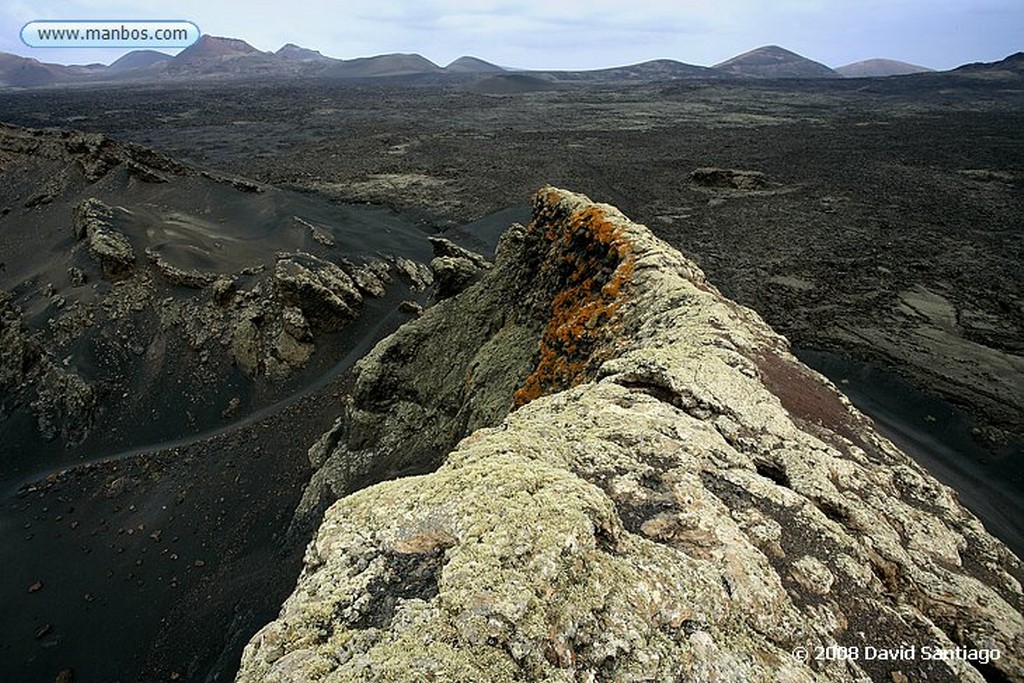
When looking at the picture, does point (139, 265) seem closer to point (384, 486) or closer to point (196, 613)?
point (196, 613)

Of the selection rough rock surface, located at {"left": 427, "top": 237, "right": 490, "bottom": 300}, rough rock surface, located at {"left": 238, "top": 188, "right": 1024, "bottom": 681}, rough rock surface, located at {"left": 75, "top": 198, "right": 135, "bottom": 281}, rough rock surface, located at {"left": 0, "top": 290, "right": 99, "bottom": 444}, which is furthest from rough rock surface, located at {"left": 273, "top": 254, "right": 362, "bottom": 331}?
rough rock surface, located at {"left": 238, "top": 188, "right": 1024, "bottom": 681}

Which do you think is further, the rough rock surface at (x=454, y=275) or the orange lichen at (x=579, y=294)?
the rough rock surface at (x=454, y=275)

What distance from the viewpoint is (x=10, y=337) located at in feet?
55.7

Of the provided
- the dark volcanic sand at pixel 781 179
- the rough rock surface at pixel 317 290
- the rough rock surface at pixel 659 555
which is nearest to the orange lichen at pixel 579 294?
the rough rock surface at pixel 659 555

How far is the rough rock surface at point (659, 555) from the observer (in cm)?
278

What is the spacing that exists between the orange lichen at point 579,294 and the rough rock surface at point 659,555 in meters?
1.36

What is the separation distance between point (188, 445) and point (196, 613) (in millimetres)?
5878

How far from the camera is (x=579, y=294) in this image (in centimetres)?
798

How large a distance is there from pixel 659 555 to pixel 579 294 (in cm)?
507

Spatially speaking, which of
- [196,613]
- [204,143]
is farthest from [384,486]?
[204,143]

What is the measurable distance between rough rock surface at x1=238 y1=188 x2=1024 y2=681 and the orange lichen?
1.36 m

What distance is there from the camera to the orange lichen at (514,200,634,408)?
6938 millimetres


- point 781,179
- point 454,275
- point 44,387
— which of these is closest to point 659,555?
point 454,275

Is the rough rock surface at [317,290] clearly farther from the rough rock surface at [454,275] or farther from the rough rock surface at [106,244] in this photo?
the rough rock surface at [454,275]
